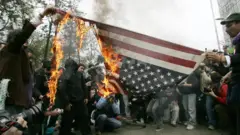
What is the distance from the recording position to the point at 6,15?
19.0 meters

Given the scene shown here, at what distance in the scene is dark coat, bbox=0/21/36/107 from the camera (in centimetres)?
295

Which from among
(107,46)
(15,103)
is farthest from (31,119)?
(107,46)

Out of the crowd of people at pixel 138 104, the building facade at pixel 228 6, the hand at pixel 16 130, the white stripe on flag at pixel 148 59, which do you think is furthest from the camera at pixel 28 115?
the building facade at pixel 228 6

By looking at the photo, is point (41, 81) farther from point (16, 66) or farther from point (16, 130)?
point (16, 130)

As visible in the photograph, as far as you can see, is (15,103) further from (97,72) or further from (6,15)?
(6,15)

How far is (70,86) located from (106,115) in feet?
4.74

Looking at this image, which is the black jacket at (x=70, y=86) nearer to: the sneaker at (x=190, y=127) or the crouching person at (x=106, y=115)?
the crouching person at (x=106, y=115)

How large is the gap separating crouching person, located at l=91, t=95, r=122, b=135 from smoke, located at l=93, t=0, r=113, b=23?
2346mm

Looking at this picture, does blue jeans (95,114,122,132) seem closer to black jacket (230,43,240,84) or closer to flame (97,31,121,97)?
flame (97,31,121,97)

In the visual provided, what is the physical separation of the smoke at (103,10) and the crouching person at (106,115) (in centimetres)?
235

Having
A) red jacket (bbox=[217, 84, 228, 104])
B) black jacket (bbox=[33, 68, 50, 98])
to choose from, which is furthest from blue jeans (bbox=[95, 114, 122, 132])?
red jacket (bbox=[217, 84, 228, 104])

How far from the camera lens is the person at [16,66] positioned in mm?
2955

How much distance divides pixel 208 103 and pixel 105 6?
3.79 meters

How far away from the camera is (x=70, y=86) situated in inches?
257
